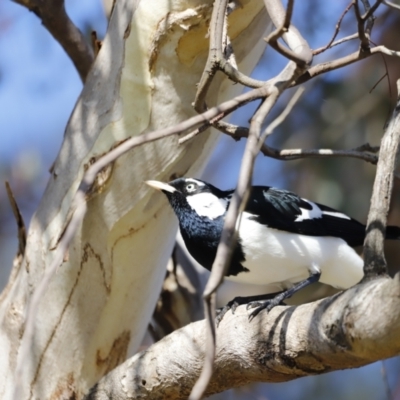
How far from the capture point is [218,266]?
840 millimetres

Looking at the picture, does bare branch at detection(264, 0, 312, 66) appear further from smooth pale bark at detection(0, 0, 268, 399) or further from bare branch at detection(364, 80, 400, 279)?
smooth pale bark at detection(0, 0, 268, 399)

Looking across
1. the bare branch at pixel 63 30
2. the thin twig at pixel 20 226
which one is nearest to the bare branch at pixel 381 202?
the thin twig at pixel 20 226

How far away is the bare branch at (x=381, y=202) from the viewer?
1.18 meters

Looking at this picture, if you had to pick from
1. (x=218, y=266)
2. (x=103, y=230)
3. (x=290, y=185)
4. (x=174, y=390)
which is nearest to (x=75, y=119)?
(x=103, y=230)

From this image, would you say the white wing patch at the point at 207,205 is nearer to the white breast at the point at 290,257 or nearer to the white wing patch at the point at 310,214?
the white breast at the point at 290,257

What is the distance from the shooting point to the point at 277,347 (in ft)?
4.36

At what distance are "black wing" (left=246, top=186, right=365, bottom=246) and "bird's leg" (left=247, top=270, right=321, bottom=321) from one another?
13 centimetres

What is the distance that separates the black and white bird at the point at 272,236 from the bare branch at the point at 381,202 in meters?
0.60

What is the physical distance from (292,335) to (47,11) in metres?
1.47

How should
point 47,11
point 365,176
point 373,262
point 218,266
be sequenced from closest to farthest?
1. point 218,266
2. point 373,262
3. point 47,11
4. point 365,176

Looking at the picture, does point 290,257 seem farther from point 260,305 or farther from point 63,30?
point 63,30

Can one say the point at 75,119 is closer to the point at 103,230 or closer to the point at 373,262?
the point at 103,230

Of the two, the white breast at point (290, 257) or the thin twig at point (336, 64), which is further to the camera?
the white breast at point (290, 257)

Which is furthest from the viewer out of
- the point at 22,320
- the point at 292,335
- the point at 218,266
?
the point at 22,320
